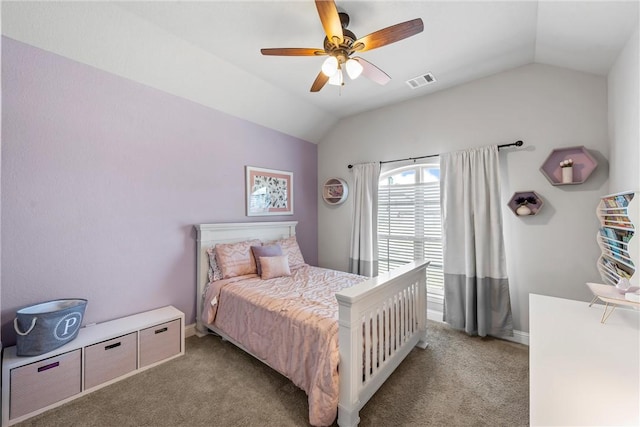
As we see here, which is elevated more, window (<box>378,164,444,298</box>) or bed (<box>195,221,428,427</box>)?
window (<box>378,164,444,298</box>)

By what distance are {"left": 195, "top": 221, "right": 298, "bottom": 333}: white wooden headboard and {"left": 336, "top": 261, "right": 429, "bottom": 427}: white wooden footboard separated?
1.94m

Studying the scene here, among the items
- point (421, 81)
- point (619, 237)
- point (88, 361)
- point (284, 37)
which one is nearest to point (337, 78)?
point (284, 37)

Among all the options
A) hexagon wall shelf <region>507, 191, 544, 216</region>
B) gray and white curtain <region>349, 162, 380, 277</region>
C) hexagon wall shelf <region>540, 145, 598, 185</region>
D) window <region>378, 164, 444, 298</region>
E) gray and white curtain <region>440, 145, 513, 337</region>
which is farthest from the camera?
gray and white curtain <region>349, 162, 380, 277</region>

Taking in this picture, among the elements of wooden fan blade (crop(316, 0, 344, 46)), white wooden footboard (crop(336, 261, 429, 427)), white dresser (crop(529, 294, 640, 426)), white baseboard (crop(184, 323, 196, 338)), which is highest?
wooden fan blade (crop(316, 0, 344, 46))

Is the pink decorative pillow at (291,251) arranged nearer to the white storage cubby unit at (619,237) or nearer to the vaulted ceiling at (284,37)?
the vaulted ceiling at (284,37)

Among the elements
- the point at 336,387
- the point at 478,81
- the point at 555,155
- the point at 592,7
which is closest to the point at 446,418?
the point at 336,387

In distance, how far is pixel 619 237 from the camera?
5.23 feet

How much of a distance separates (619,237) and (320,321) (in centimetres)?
197

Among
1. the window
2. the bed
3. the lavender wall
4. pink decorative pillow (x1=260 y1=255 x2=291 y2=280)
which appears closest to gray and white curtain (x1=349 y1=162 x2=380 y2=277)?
the window

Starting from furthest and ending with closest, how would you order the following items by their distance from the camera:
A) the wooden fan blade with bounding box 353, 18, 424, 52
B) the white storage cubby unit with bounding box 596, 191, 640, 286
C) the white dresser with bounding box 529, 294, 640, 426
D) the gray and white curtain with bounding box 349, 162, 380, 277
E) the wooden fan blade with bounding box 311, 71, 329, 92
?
the gray and white curtain with bounding box 349, 162, 380, 277 → the wooden fan blade with bounding box 311, 71, 329, 92 → the wooden fan blade with bounding box 353, 18, 424, 52 → the white storage cubby unit with bounding box 596, 191, 640, 286 → the white dresser with bounding box 529, 294, 640, 426

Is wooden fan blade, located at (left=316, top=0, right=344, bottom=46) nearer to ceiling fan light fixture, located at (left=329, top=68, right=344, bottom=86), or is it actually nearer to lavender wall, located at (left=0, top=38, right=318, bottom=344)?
ceiling fan light fixture, located at (left=329, top=68, right=344, bottom=86)

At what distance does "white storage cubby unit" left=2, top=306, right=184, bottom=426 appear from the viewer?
1699mm

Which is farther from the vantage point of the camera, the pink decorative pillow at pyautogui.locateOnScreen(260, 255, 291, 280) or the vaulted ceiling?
the pink decorative pillow at pyautogui.locateOnScreen(260, 255, 291, 280)

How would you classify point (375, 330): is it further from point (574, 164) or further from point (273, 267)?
point (574, 164)
